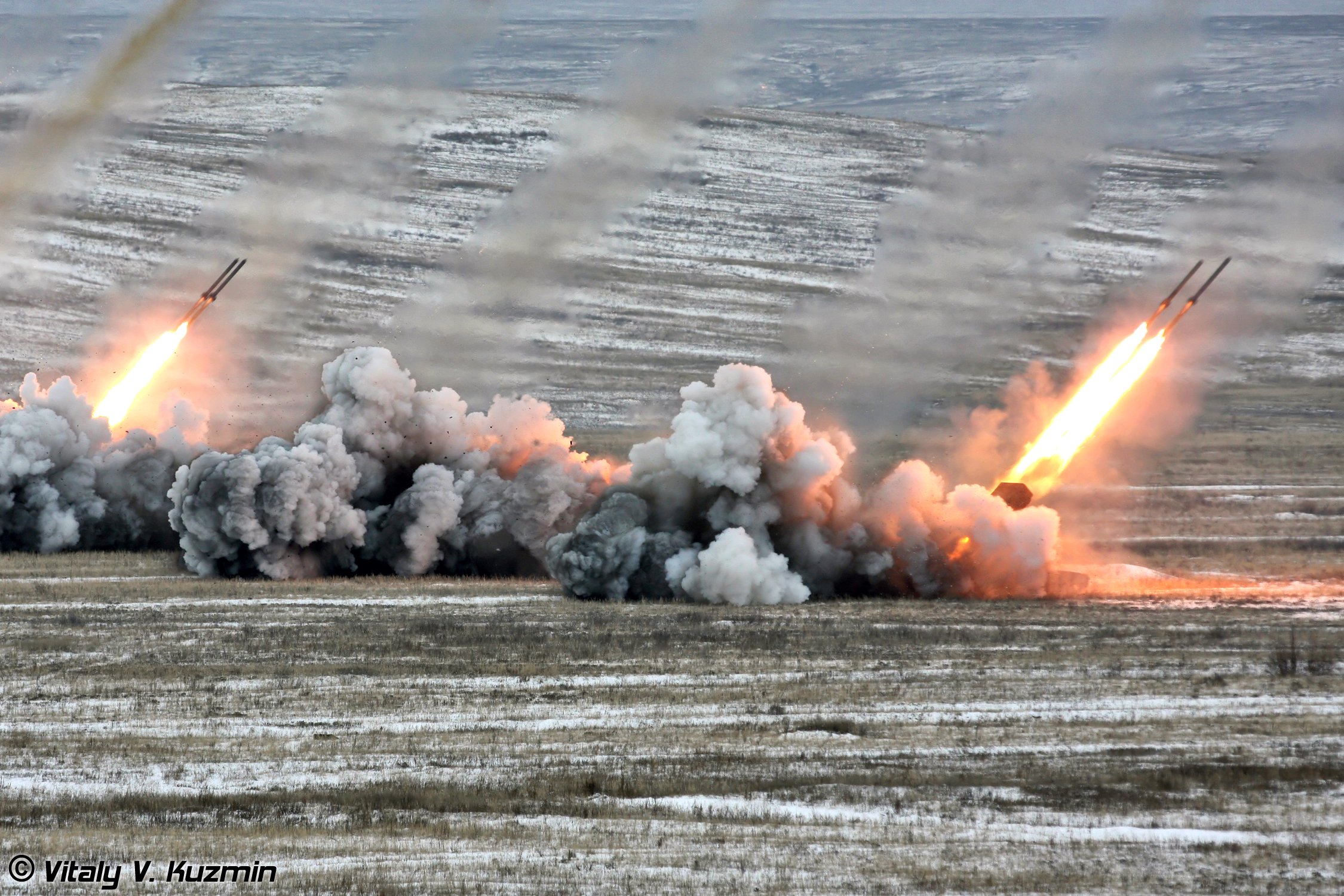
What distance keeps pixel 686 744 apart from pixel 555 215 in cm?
8830

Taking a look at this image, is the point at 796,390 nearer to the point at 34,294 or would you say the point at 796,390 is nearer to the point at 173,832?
the point at 34,294

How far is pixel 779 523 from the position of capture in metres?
44.2

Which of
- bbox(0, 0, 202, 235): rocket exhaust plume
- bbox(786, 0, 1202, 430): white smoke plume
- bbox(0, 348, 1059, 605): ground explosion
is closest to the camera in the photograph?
bbox(0, 348, 1059, 605): ground explosion

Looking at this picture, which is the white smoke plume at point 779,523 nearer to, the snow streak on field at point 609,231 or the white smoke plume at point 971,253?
the white smoke plume at point 971,253

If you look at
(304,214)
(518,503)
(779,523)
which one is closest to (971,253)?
(518,503)

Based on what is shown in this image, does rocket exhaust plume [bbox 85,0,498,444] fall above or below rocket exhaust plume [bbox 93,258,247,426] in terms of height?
below

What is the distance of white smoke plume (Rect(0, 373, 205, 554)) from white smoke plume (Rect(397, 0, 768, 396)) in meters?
28.8

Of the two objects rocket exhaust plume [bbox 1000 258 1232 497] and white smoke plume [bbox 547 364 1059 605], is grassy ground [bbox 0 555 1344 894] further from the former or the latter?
rocket exhaust plume [bbox 1000 258 1232 497]

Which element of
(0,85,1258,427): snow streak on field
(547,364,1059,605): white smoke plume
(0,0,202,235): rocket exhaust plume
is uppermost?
(547,364,1059,605): white smoke plume

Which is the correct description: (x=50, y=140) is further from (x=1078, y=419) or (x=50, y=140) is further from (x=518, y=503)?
(x=1078, y=419)

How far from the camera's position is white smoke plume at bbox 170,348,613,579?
152 feet

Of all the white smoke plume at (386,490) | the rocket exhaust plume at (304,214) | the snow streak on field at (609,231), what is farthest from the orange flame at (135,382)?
the snow streak on field at (609,231)

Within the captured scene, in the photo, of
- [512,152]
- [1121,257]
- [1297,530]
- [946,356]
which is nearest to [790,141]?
[512,152]

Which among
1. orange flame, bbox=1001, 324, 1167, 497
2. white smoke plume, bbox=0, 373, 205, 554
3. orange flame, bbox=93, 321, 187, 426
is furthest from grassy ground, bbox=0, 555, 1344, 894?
orange flame, bbox=93, 321, 187, 426
